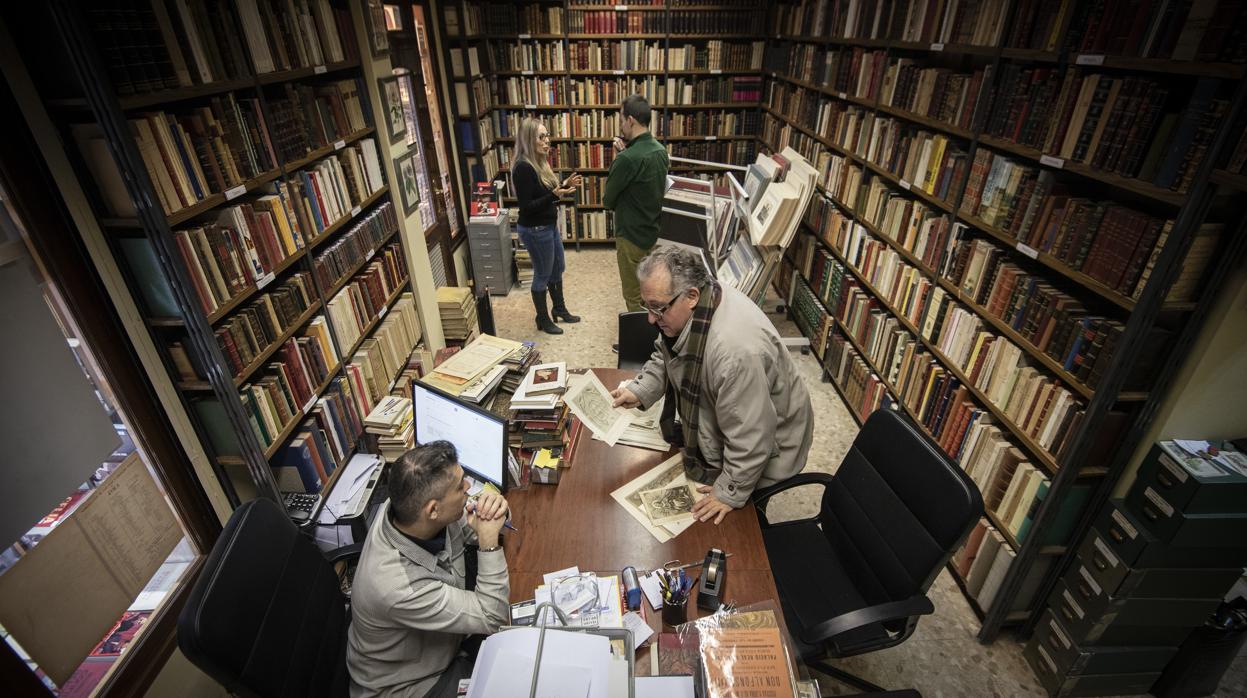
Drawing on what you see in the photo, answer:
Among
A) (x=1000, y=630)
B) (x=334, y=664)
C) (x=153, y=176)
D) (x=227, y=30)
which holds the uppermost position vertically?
(x=227, y=30)

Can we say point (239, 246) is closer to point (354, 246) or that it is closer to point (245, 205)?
point (245, 205)

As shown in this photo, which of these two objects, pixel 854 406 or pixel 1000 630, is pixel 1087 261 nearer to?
pixel 1000 630

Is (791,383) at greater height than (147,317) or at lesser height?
lesser

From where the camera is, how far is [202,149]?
1.93m

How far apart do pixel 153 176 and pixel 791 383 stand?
2324 mm

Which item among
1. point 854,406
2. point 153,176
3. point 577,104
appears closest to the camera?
point 153,176


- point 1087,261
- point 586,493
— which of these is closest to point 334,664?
point 586,493

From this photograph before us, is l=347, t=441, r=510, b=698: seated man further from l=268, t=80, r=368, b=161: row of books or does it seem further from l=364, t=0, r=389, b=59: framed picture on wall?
l=364, t=0, r=389, b=59: framed picture on wall

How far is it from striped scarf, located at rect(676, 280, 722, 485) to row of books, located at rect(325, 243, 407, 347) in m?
1.87

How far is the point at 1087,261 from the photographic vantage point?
6.60ft

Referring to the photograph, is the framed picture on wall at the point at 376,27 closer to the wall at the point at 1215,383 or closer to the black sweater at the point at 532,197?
the black sweater at the point at 532,197

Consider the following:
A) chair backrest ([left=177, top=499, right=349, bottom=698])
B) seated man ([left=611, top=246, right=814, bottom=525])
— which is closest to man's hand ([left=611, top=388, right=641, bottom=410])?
seated man ([left=611, top=246, right=814, bottom=525])

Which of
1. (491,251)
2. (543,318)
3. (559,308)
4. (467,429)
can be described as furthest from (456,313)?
(467,429)

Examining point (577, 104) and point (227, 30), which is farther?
point (577, 104)
